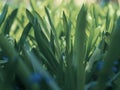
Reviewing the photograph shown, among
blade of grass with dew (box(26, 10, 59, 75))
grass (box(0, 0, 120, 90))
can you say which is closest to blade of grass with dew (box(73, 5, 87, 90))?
grass (box(0, 0, 120, 90))

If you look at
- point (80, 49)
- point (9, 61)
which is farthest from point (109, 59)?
point (9, 61)

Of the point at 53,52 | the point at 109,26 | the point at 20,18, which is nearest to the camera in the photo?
the point at 53,52

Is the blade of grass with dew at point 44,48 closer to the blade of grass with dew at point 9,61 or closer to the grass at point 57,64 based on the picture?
the grass at point 57,64

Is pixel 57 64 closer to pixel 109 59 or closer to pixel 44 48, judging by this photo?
pixel 44 48

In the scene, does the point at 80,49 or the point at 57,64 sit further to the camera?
the point at 57,64

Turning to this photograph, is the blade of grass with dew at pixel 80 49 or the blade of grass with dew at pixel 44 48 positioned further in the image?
the blade of grass with dew at pixel 44 48

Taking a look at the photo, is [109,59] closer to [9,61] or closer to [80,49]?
[80,49]

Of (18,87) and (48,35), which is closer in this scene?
(18,87)

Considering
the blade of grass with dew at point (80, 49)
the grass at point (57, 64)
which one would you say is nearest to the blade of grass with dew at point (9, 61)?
the grass at point (57, 64)

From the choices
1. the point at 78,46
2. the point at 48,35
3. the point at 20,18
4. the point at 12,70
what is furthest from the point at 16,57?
the point at 20,18

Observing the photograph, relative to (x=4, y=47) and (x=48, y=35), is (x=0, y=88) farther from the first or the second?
(x=48, y=35)

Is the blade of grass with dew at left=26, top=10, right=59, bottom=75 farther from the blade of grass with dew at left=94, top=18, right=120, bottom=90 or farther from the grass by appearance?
the blade of grass with dew at left=94, top=18, right=120, bottom=90
